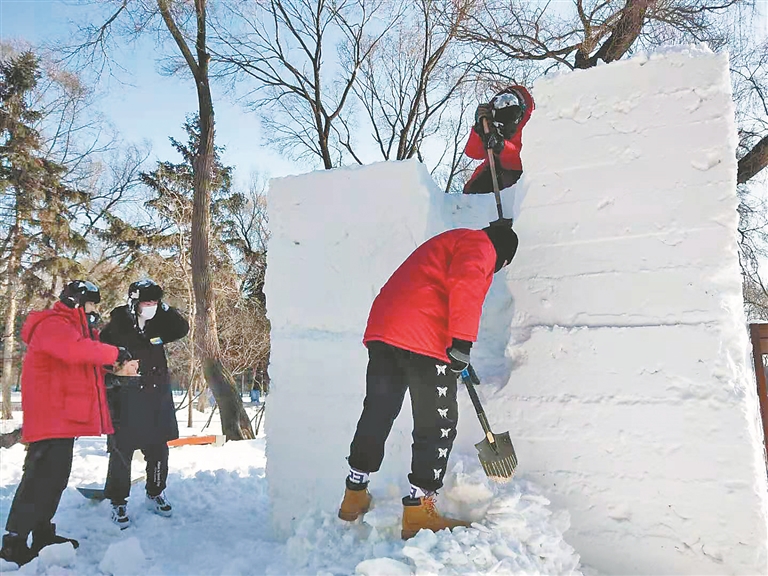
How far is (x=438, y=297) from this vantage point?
2465 millimetres

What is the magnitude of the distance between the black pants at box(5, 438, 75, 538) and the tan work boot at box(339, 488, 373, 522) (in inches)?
56.9

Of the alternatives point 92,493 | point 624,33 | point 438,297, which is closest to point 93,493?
point 92,493

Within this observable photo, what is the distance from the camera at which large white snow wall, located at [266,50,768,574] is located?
237 centimetres

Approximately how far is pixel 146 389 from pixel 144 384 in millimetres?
35

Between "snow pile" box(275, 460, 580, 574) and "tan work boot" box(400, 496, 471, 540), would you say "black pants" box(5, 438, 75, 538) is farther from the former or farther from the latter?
"tan work boot" box(400, 496, 471, 540)

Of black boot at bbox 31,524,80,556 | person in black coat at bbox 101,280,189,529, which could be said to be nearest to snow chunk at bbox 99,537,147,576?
black boot at bbox 31,524,80,556

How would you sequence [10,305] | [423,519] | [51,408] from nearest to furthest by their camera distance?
1. [423,519]
2. [51,408]
3. [10,305]

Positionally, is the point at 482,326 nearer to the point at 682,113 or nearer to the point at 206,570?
the point at 682,113

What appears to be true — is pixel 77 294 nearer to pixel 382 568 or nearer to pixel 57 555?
pixel 57 555

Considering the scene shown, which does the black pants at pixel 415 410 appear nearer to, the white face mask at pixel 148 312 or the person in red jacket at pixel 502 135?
the person in red jacket at pixel 502 135

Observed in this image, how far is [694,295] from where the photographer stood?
8.00ft

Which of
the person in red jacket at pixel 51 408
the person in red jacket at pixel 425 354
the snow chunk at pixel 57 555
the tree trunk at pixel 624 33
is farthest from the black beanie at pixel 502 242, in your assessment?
the tree trunk at pixel 624 33

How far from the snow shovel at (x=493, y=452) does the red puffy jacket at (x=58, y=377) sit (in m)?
1.90

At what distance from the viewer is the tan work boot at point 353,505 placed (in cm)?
251
